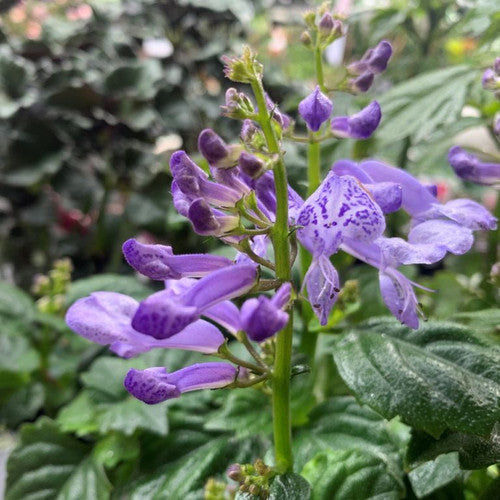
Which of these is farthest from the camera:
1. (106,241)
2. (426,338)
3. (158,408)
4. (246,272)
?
(106,241)

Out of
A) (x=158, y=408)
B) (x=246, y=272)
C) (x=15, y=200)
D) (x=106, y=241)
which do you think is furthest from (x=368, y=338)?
(x=15, y=200)

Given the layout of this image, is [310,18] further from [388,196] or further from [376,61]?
[388,196]

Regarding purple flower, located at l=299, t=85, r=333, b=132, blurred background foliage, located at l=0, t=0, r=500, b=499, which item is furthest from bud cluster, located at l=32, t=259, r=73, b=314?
purple flower, located at l=299, t=85, r=333, b=132

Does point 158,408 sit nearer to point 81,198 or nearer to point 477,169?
point 477,169

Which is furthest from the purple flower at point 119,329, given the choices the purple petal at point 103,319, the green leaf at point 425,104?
the green leaf at point 425,104

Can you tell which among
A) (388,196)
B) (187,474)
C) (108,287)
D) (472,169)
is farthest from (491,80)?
(108,287)

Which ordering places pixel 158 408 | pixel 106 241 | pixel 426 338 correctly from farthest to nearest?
pixel 106 241 < pixel 158 408 < pixel 426 338

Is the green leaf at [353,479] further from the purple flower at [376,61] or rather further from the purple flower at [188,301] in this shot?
the purple flower at [376,61]
